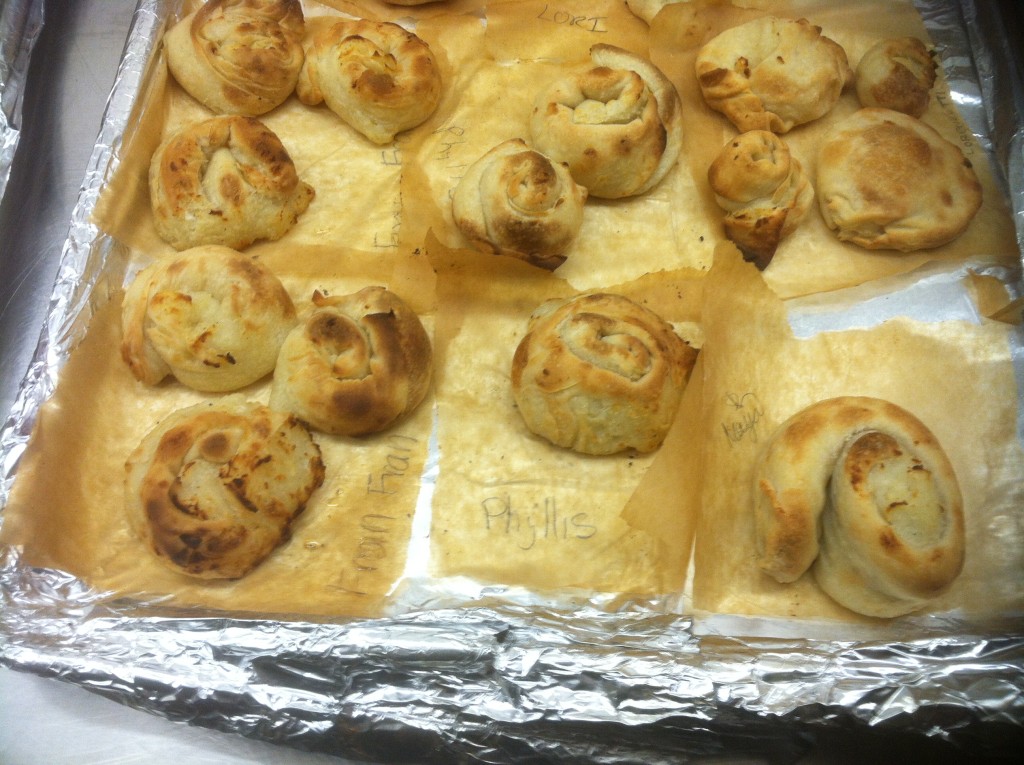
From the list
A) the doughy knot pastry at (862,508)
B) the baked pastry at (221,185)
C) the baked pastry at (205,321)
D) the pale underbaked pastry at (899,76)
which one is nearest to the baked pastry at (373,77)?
the baked pastry at (221,185)

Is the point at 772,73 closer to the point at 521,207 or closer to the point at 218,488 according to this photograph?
the point at 521,207

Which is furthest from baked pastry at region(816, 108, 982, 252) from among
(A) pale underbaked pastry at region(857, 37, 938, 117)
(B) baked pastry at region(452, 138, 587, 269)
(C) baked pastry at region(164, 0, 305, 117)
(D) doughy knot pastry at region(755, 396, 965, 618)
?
(C) baked pastry at region(164, 0, 305, 117)

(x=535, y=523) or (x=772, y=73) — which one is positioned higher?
(x=772, y=73)

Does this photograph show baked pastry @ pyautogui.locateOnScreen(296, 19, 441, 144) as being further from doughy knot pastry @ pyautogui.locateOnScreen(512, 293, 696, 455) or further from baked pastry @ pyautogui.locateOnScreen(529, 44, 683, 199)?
doughy knot pastry @ pyautogui.locateOnScreen(512, 293, 696, 455)

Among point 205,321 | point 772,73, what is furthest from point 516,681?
point 772,73

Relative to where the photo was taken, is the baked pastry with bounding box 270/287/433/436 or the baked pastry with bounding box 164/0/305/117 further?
the baked pastry with bounding box 164/0/305/117
